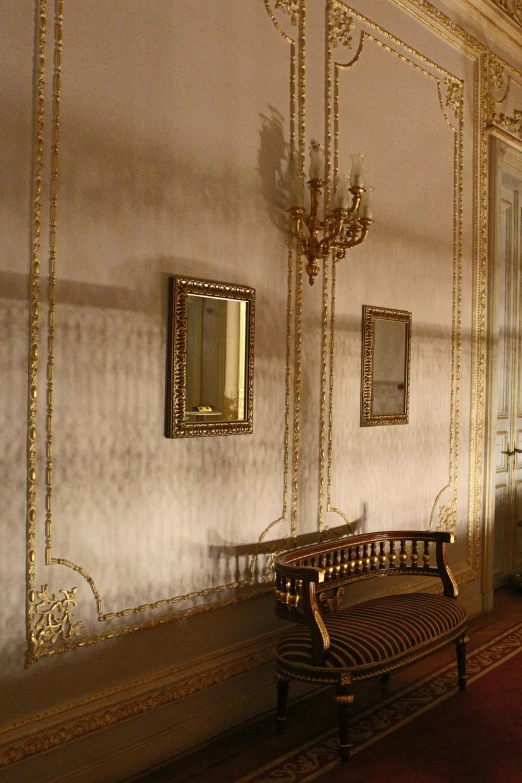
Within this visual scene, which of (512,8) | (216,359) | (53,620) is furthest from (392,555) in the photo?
(512,8)

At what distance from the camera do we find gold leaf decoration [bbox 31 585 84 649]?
7.22ft

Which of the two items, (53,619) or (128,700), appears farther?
(128,700)

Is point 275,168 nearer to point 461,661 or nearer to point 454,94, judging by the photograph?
point 454,94

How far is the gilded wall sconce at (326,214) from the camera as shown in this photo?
2986 mm

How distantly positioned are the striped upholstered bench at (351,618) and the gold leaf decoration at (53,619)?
2.57 feet

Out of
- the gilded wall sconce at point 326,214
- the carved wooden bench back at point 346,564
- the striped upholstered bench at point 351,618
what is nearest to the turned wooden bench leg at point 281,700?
the striped upholstered bench at point 351,618

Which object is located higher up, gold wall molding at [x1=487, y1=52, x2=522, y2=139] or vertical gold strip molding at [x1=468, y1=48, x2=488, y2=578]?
gold wall molding at [x1=487, y1=52, x2=522, y2=139]

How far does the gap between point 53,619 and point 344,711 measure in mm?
1053

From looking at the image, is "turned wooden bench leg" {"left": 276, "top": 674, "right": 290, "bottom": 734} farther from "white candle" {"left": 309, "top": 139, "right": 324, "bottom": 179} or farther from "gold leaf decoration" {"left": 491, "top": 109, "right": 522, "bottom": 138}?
"gold leaf decoration" {"left": 491, "top": 109, "right": 522, "bottom": 138}

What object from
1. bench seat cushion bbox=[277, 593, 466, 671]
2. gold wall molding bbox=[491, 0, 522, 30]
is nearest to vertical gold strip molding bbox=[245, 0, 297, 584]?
bench seat cushion bbox=[277, 593, 466, 671]

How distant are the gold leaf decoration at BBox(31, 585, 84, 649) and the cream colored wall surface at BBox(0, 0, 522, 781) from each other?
0.5 inches

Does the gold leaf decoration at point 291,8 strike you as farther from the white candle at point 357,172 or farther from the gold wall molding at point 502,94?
the gold wall molding at point 502,94

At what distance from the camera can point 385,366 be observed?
144 inches

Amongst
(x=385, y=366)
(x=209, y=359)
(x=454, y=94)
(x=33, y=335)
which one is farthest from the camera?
(x=454, y=94)
